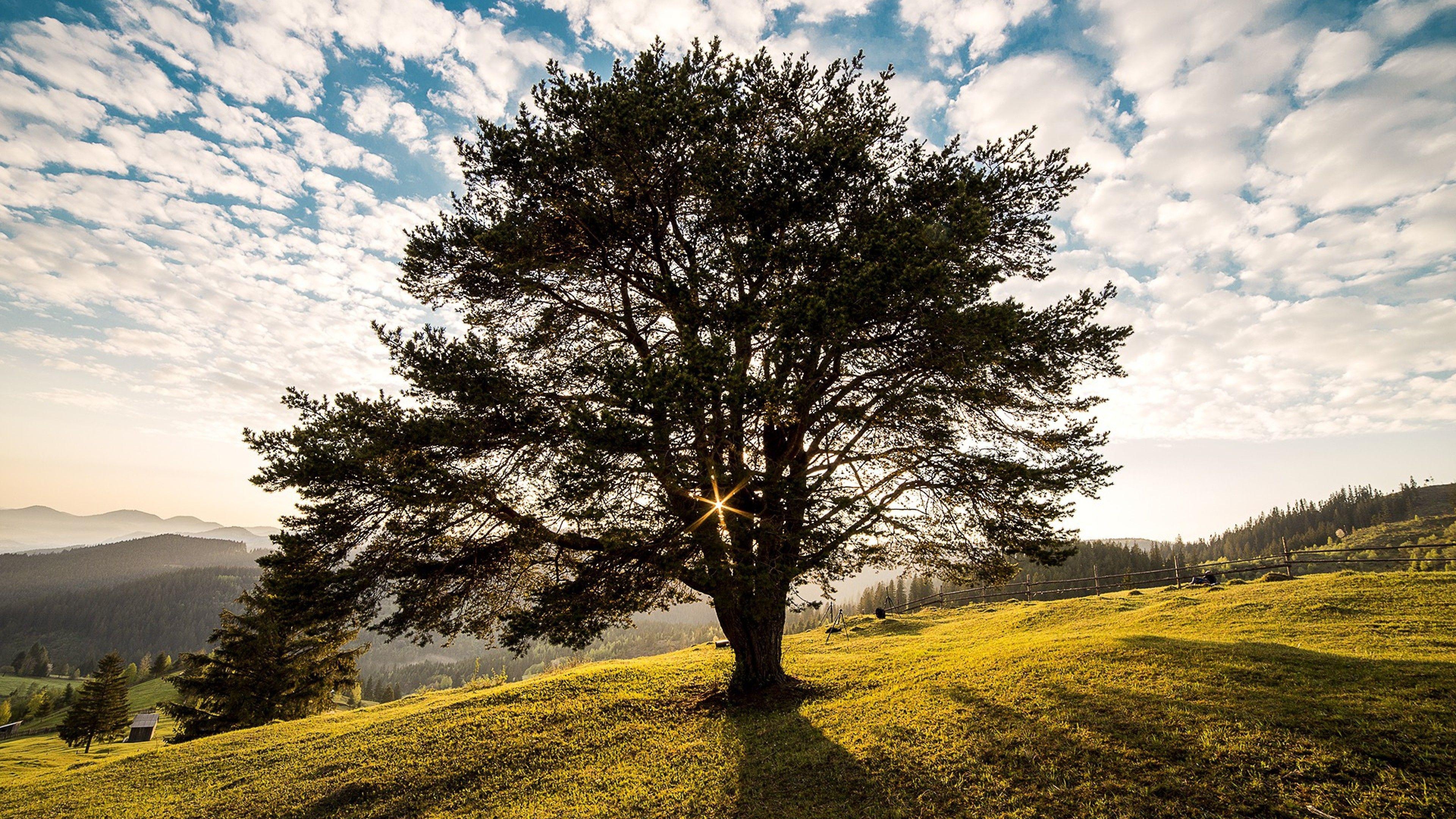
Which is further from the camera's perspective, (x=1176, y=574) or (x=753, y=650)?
(x=1176, y=574)

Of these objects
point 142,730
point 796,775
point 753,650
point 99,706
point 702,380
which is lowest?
point 142,730

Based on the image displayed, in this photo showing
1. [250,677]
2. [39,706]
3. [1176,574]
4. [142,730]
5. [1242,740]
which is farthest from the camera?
[39,706]

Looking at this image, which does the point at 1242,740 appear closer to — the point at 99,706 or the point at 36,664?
the point at 99,706

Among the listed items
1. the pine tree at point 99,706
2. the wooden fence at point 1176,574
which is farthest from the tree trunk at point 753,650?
the pine tree at point 99,706

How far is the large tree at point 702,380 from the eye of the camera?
9734 millimetres

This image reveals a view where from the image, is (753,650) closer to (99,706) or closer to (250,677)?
(250,677)

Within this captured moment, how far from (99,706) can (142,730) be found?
11.1 ft

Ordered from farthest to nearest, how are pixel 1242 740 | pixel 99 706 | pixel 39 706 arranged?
pixel 39 706 → pixel 99 706 → pixel 1242 740

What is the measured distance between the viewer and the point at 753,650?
44.5 ft

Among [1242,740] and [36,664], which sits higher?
[1242,740]

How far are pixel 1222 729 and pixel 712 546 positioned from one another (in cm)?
790

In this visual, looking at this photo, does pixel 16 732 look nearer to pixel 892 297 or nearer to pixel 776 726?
pixel 776 726

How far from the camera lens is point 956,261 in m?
9.88

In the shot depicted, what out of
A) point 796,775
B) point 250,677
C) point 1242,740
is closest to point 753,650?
point 796,775
